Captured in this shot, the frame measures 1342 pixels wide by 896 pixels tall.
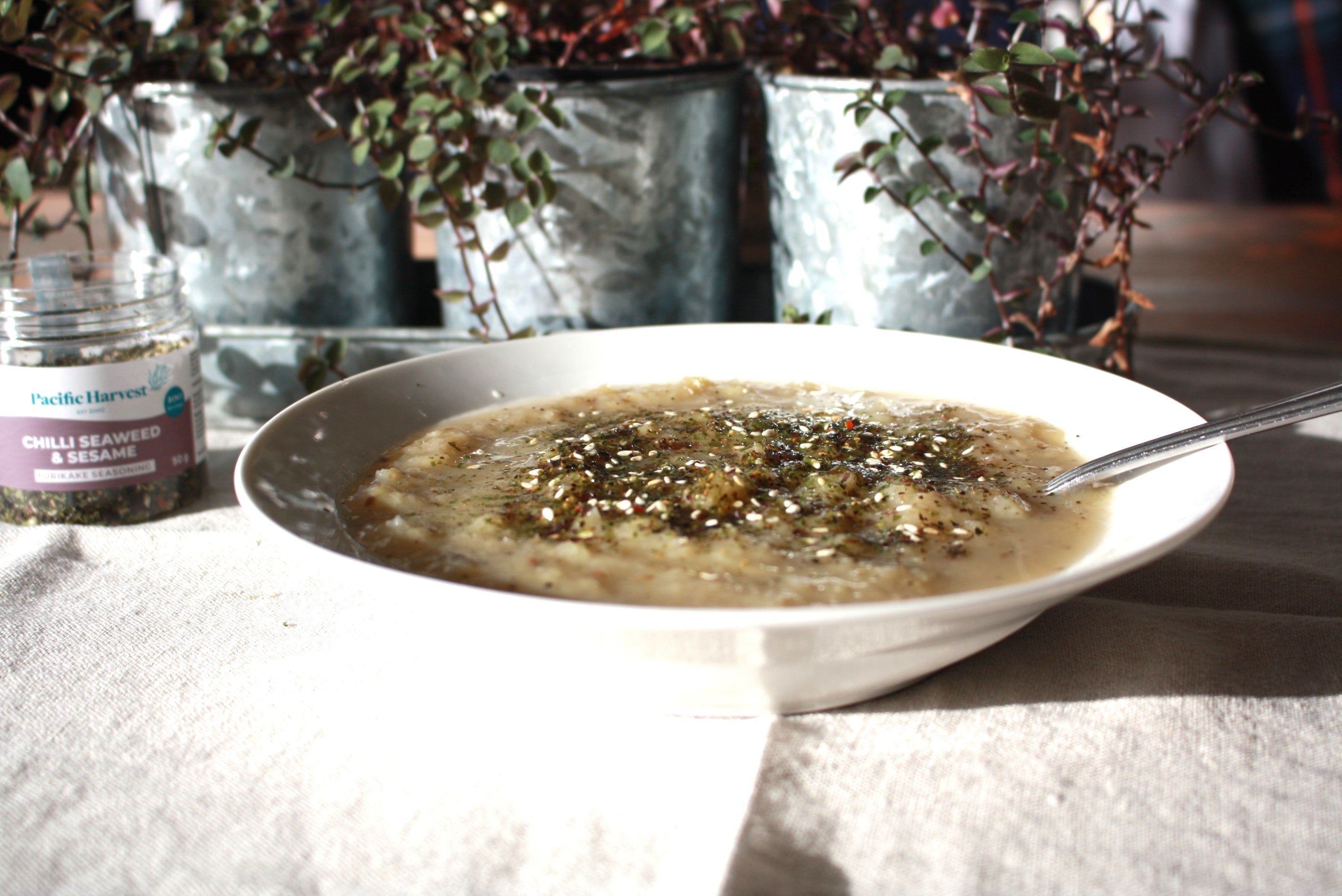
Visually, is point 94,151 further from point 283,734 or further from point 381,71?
point 283,734

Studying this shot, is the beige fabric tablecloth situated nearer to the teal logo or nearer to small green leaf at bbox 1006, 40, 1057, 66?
the teal logo

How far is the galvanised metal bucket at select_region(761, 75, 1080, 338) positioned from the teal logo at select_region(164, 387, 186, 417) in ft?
3.04

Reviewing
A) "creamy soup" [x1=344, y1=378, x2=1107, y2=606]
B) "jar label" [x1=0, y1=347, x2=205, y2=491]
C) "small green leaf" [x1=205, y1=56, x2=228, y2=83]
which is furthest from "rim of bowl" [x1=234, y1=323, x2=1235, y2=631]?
"small green leaf" [x1=205, y1=56, x2=228, y2=83]

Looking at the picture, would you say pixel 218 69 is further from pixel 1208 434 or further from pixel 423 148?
pixel 1208 434

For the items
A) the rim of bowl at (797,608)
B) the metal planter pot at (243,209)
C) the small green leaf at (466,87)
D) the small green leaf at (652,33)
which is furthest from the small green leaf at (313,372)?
the rim of bowl at (797,608)

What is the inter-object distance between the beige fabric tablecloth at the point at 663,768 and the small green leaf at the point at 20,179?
0.69 m

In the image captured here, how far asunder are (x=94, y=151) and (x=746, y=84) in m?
1.17

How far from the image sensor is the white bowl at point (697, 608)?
778 millimetres

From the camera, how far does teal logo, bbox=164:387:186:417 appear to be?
136 centimetres

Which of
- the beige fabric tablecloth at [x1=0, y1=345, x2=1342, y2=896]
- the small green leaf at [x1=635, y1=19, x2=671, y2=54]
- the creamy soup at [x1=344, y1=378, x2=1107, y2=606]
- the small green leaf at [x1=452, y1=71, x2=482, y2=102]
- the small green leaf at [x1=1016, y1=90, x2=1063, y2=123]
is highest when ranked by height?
the small green leaf at [x1=635, y1=19, x2=671, y2=54]

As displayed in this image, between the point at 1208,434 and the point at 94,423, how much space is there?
1.22m

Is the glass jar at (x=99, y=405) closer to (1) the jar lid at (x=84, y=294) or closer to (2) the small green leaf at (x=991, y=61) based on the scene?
(1) the jar lid at (x=84, y=294)

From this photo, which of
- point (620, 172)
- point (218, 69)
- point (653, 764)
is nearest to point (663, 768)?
point (653, 764)

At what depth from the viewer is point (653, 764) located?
0.90m
